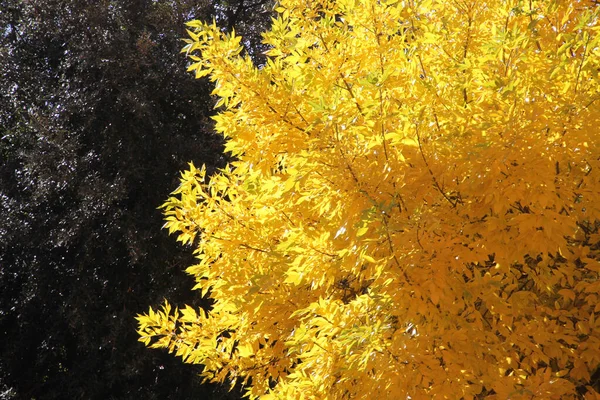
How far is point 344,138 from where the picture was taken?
7.13ft

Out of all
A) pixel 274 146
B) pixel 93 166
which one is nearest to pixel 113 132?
pixel 93 166

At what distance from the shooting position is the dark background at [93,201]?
7.00 meters

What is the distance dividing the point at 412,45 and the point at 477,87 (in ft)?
0.96

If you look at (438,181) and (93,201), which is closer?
(438,181)

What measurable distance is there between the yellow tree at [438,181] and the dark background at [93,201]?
4566 millimetres

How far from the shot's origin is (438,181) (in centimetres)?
217

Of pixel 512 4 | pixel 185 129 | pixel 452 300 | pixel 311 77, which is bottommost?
pixel 452 300

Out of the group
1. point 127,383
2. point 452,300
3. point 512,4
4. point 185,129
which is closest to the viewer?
point 452,300

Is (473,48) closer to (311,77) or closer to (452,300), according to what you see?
(311,77)

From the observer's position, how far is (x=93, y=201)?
6.96 meters

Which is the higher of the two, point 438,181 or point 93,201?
point 93,201

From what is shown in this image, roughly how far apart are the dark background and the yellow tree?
4.57 meters

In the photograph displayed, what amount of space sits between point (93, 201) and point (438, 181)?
17.8 ft

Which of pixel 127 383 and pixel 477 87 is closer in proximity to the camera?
pixel 477 87
